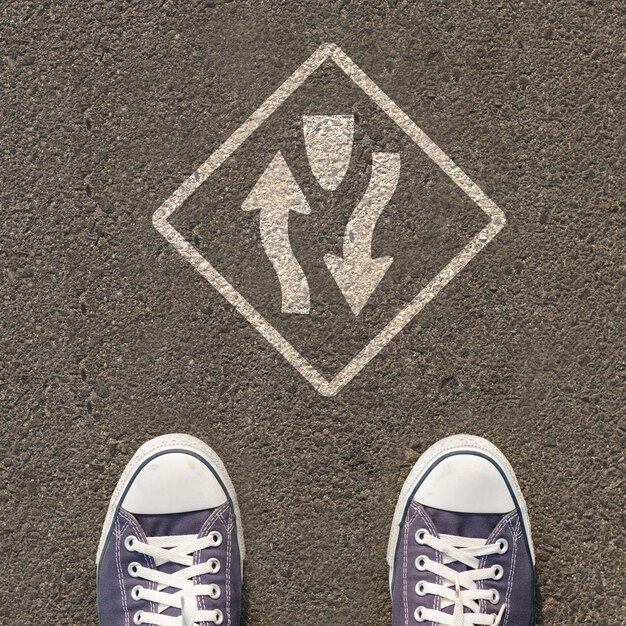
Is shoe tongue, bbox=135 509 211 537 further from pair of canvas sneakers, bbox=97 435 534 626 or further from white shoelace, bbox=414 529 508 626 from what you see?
white shoelace, bbox=414 529 508 626

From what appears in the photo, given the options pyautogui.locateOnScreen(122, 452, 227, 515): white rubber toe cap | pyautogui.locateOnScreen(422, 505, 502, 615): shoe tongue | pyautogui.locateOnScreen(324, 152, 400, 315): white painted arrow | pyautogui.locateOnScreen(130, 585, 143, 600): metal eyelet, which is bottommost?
pyautogui.locateOnScreen(422, 505, 502, 615): shoe tongue

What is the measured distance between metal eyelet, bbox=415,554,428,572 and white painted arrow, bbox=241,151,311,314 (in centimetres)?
101

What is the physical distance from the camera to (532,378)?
2486 mm

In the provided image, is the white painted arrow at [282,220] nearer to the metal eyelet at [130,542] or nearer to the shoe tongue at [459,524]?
the shoe tongue at [459,524]

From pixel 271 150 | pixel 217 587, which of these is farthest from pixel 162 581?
pixel 271 150

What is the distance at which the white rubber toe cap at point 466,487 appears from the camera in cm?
246

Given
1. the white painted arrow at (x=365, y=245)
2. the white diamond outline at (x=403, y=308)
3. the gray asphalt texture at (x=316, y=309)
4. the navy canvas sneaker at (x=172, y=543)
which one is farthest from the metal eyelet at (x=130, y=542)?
the white painted arrow at (x=365, y=245)

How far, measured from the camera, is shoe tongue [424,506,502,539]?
2504mm

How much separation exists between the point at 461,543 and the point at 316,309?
102 cm

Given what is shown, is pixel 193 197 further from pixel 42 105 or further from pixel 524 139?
pixel 524 139

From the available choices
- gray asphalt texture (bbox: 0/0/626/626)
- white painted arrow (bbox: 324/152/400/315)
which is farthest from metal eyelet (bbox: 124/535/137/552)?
white painted arrow (bbox: 324/152/400/315)

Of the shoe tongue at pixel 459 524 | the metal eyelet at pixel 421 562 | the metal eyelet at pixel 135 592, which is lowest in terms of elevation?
the metal eyelet at pixel 421 562

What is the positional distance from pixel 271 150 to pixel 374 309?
708 millimetres

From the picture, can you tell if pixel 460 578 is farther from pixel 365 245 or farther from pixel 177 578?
pixel 365 245
